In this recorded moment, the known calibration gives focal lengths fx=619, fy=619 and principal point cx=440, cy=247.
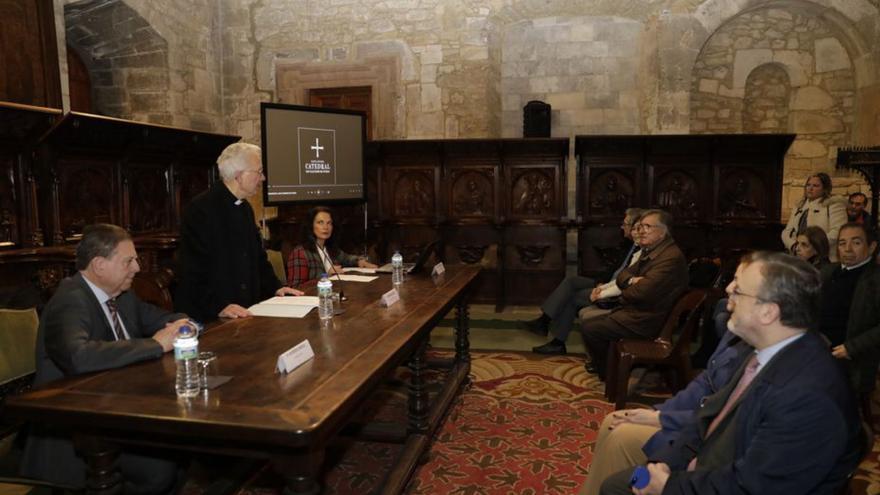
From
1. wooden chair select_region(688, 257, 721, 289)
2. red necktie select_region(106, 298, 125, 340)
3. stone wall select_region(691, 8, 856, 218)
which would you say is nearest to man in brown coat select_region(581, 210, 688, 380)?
wooden chair select_region(688, 257, 721, 289)

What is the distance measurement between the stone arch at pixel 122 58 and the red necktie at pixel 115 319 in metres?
6.34

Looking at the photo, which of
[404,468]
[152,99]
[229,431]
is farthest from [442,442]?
[152,99]

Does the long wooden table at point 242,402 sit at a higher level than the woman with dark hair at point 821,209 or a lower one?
Result: lower

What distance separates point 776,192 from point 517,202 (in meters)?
3.01

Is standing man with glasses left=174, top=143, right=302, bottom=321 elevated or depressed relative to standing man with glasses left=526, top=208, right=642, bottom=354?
elevated

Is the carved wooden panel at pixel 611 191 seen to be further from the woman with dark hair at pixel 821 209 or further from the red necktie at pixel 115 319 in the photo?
the red necktie at pixel 115 319

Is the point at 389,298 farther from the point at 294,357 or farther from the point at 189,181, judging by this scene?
the point at 189,181

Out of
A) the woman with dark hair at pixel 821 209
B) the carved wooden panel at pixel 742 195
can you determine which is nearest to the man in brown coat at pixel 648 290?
the woman with dark hair at pixel 821 209

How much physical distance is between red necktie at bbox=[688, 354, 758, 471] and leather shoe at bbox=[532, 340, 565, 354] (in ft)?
11.0

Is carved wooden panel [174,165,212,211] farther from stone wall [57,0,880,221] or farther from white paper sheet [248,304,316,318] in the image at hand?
white paper sheet [248,304,316,318]


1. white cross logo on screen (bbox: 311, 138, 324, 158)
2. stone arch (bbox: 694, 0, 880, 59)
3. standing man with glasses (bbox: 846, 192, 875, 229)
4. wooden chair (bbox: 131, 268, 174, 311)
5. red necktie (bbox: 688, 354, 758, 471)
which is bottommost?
red necktie (bbox: 688, 354, 758, 471)

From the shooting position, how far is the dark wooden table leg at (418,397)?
3256 mm

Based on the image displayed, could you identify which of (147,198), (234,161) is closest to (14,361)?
(234,161)

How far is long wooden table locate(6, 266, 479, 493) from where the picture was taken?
1.66 m
